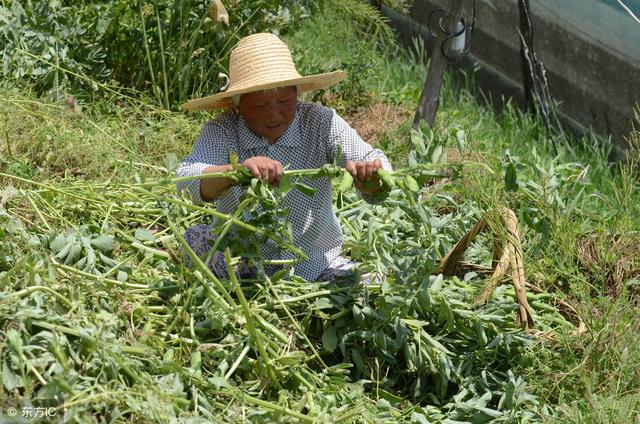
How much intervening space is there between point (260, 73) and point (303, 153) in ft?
0.93

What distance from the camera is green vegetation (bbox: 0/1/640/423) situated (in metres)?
2.47

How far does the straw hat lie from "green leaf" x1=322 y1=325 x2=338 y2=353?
0.71 metres

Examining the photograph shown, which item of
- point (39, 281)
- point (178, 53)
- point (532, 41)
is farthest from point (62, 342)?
point (532, 41)

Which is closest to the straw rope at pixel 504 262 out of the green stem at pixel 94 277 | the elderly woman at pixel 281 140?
the elderly woman at pixel 281 140

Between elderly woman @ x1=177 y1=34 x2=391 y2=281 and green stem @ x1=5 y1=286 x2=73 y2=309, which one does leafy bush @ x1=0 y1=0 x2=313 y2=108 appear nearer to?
elderly woman @ x1=177 y1=34 x2=391 y2=281

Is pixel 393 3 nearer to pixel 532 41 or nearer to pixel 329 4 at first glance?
pixel 329 4

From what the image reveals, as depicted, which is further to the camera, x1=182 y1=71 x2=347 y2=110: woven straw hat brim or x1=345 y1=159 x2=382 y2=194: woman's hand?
x1=182 y1=71 x2=347 y2=110: woven straw hat brim

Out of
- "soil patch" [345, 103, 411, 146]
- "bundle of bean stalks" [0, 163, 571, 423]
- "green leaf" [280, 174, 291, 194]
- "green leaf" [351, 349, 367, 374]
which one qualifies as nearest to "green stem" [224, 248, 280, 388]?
"bundle of bean stalks" [0, 163, 571, 423]

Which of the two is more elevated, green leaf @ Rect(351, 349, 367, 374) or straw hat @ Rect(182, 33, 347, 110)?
straw hat @ Rect(182, 33, 347, 110)

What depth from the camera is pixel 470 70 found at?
6.10 m

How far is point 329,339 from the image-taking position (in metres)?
2.89

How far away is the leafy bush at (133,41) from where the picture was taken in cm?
441

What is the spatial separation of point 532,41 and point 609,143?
2.84 feet

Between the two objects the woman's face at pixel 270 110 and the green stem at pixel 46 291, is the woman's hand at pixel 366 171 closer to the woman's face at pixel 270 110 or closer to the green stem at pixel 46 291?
the woman's face at pixel 270 110
